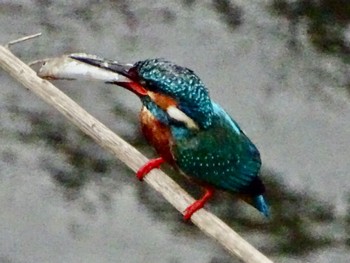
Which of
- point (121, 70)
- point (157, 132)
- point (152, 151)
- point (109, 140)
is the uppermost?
point (121, 70)

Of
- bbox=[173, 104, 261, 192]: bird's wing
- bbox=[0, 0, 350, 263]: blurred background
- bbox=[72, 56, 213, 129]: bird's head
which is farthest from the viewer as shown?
bbox=[0, 0, 350, 263]: blurred background

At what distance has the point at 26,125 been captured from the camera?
340cm

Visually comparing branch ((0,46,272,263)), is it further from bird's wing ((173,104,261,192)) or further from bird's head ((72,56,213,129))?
bird's head ((72,56,213,129))

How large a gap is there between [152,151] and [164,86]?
142 centimetres

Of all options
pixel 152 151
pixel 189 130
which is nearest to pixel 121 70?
pixel 189 130

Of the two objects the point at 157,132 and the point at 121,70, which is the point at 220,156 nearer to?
the point at 157,132

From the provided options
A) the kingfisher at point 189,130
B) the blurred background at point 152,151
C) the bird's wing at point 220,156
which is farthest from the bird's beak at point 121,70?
the blurred background at point 152,151

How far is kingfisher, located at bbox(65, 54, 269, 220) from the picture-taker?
195 centimetres

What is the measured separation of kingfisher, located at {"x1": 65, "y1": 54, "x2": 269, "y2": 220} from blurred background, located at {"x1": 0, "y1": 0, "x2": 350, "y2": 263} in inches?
37.9

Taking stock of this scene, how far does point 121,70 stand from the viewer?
77.1 inches

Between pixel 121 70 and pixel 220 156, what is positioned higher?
Answer: pixel 121 70

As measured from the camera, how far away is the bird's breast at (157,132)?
2.02 metres

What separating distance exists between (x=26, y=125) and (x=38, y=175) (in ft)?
0.65

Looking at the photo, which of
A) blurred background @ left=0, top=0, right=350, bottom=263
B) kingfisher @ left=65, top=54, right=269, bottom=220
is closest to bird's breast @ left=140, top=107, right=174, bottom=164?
kingfisher @ left=65, top=54, right=269, bottom=220
